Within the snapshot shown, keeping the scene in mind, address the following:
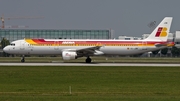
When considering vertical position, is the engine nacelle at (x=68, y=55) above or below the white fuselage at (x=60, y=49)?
below

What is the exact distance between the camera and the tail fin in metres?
64.8

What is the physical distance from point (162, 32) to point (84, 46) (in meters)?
11.8

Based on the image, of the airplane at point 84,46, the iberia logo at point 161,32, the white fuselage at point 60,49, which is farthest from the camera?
the iberia logo at point 161,32

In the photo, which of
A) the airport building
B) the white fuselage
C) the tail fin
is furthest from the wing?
the airport building

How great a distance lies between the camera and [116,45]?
62.9m

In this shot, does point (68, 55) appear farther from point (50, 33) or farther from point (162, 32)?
point (50, 33)

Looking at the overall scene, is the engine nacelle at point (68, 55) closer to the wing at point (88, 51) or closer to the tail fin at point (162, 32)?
the wing at point (88, 51)

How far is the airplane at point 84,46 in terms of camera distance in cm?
6194

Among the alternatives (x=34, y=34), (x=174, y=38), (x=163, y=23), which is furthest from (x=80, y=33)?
(x=163, y=23)

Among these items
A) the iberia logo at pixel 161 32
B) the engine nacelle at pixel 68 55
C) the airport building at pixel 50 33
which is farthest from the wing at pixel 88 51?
the airport building at pixel 50 33

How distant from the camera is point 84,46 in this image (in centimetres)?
6269
